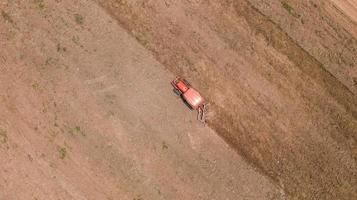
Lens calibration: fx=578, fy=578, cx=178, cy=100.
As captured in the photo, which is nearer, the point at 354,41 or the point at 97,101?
the point at 97,101

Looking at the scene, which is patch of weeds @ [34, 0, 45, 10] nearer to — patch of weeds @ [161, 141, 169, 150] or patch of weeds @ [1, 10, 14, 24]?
patch of weeds @ [1, 10, 14, 24]

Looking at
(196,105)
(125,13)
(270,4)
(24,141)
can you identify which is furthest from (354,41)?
(24,141)

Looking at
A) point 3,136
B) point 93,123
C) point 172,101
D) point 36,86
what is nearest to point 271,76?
point 172,101

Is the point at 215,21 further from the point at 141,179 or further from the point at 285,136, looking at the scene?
the point at 141,179

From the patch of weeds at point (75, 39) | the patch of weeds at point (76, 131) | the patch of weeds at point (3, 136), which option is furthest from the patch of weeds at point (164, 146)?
the patch of weeds at point (3, 136)

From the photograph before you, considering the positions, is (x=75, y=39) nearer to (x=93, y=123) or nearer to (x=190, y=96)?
(x=93, y=123)

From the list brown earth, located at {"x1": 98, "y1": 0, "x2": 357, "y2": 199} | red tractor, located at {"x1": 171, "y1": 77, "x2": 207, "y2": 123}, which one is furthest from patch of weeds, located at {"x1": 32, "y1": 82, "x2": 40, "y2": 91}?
red tractor, located at {"x1": 171, "y1": 77, "x2": 207, "y2": 123}

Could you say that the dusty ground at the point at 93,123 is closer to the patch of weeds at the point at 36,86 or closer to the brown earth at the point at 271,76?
the patch of weeds at the point at 36,86
